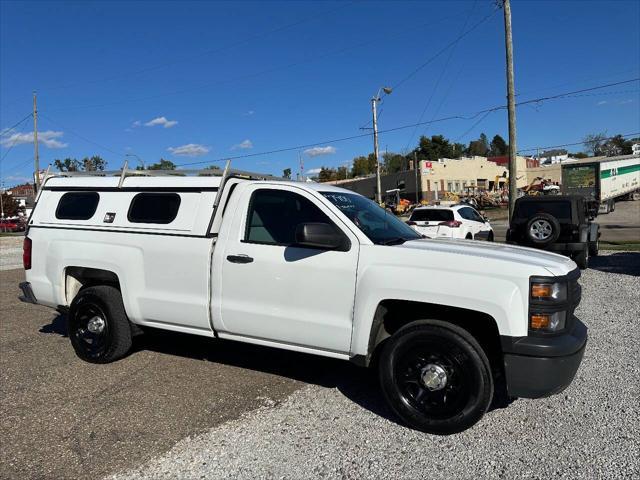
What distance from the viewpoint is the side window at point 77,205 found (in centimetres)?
545

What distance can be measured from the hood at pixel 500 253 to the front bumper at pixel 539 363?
486mm

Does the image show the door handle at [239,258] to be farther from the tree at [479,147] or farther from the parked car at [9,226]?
the tree at [479,147]

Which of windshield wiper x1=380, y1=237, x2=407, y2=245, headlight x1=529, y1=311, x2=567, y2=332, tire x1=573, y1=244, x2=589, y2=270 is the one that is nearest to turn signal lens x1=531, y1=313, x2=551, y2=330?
headlight x1=529, y1=311, x2=567, y2=332

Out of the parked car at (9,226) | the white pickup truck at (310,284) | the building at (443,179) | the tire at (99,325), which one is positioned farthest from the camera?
the building at (443,179)

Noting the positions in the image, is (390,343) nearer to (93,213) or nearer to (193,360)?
(193,360)

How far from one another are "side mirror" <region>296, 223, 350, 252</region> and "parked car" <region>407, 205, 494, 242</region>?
1068cm

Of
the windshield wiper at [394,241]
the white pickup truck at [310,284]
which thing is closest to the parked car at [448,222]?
the white pickup truck at [310,284]

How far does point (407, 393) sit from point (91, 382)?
9.87 ft

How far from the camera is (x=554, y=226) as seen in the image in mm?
10883

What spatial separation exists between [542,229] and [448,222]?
381cm

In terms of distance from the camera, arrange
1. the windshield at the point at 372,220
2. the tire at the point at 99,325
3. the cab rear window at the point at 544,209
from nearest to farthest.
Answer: the windshield at the point at 372,220 < the tire at the point at 99,325 < the cab rear window at the point at 544,209

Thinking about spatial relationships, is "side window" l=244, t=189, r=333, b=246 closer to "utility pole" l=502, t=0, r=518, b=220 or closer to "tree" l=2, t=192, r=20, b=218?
"utility pole" l=502, t=0, r=518, b=220

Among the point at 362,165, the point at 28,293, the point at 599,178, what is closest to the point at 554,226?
the point at 28,293

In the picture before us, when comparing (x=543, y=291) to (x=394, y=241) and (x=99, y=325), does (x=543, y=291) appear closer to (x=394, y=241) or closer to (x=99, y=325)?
(x=394, y=241)
